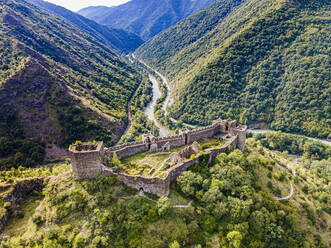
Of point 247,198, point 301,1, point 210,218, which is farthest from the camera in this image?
point 301,1

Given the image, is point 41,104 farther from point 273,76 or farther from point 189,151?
point 273,76

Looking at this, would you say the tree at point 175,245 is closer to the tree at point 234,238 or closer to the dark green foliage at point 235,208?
the dark green foliage at point 235,208

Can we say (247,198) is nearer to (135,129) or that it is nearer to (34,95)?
(135,129)

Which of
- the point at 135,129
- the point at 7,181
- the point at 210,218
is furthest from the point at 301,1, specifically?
the point at 7,181

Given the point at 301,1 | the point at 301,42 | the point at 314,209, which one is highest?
the point at 301,1

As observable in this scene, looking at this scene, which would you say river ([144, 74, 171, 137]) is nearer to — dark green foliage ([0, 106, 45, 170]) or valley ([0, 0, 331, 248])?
valley ([0, 0, 331, 248])

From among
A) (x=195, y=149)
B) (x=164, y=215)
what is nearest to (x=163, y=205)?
(x=164, y=215)

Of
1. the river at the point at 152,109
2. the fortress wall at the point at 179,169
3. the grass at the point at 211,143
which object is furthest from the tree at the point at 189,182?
the river at the point at 152,109
